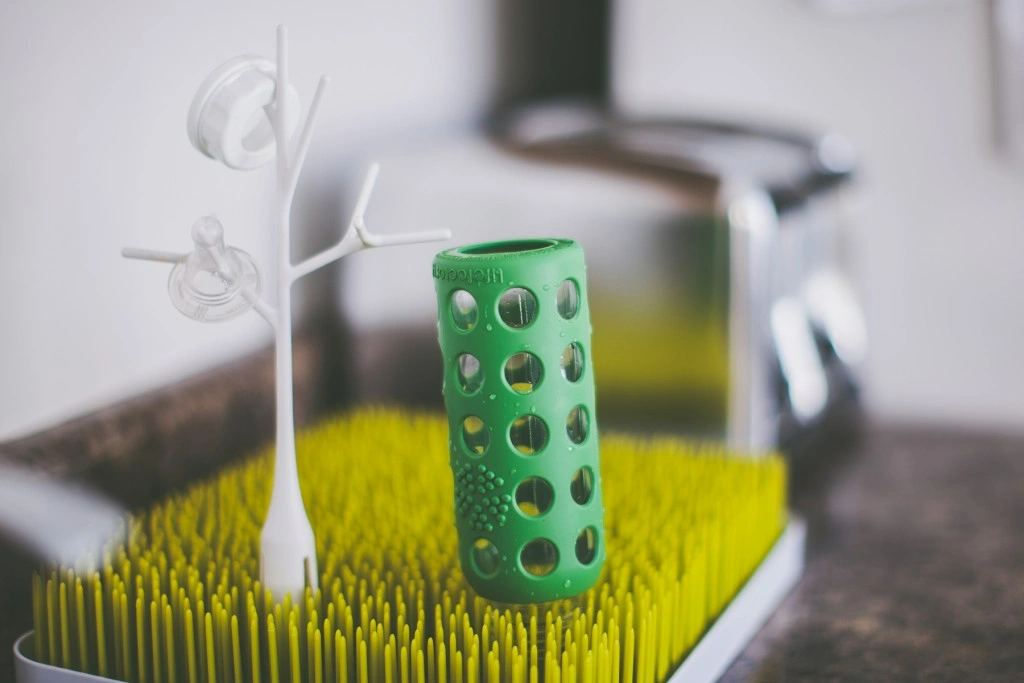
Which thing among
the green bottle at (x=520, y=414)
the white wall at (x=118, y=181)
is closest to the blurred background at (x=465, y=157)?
the white wall at (x=118, y=181)

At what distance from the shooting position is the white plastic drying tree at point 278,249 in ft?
1.49

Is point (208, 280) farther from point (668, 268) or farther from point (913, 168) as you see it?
point (913, 168)

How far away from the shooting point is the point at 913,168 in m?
1.08

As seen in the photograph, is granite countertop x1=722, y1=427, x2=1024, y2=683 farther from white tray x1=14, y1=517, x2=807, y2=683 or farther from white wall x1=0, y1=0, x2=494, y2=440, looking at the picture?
white wall x1=0, y1=0, x2=494, y2=440

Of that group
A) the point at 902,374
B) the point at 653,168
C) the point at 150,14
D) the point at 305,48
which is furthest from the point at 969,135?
the point at 150,14

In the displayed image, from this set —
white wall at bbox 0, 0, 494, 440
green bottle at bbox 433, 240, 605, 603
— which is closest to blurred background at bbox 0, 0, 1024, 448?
white wall at bbox 0, 0, 494, 440

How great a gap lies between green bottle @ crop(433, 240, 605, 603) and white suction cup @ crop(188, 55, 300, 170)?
10 centimetres

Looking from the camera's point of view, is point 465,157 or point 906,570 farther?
point 465,157

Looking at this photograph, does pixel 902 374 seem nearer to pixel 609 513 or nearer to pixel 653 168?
pixel 653 168

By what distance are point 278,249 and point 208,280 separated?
0.05 metres

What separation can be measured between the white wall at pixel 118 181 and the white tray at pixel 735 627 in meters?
0.15

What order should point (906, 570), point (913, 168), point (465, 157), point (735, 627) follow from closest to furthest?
1. point (735, 627)
2. point (906, 570)
3. point (465, 157)
4. point (913, 168)

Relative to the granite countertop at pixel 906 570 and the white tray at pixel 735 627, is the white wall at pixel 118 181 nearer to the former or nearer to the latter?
the white tray at pixel 735 627

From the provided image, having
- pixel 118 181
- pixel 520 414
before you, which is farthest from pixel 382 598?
pixel 118 181
